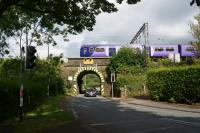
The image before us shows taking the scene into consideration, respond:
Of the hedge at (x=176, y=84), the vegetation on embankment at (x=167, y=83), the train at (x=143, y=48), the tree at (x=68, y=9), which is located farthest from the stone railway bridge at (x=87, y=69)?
the tree at (x=68, y=9)

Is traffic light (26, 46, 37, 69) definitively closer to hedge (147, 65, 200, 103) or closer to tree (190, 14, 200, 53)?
hedge (147, 65, 200, 103)

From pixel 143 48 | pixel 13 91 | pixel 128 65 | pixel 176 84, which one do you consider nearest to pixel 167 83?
pixel 176 84

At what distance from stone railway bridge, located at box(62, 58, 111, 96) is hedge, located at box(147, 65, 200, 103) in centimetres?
3577

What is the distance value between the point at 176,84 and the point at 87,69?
4470 centimetres

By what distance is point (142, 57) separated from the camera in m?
73.5

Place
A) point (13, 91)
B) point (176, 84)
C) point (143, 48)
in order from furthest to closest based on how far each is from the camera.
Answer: point (143, 48) < point (176, 84) < point (13, 91)

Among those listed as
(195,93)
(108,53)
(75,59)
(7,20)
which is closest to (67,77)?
(75,59)

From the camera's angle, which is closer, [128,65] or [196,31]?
[196,31]

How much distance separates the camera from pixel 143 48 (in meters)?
75.7

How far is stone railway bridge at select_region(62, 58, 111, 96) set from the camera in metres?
79.5

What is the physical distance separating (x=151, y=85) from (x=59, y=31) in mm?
10018

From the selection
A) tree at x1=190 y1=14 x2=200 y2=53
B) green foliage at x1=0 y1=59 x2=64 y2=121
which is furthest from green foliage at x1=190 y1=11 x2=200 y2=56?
green foliage at x1=0 y1=59 x2=64 y2=121

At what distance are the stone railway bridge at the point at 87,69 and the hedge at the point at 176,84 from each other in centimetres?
3577

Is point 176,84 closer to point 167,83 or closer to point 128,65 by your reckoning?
point 167,83
